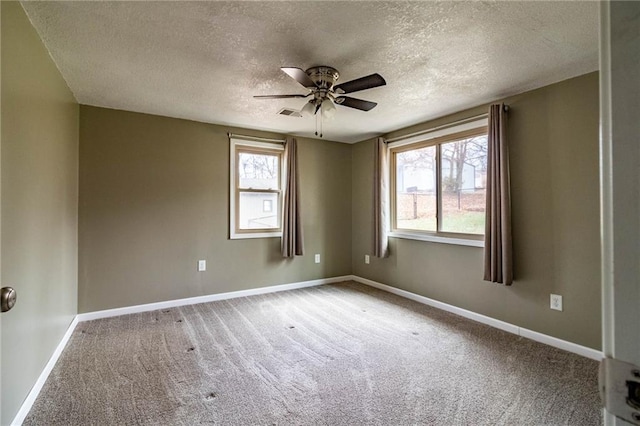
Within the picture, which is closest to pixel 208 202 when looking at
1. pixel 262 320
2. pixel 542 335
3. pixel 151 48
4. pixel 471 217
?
pixel 262 320

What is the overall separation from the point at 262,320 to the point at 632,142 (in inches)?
130

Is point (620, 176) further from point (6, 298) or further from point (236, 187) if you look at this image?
point (236, 187)

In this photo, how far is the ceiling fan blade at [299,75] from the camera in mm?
2008

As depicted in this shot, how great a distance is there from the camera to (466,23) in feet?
6.03

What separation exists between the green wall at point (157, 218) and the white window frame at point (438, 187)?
1.66 metres

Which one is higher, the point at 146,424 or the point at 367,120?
the point at 367,120

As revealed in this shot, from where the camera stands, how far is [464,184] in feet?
11.3

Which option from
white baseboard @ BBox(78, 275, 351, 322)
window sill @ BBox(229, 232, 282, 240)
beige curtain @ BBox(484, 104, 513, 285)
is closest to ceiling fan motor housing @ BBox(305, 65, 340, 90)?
beige curtain @ BBox(484, 104, 513, 285)

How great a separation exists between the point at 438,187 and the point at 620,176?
3.51 metres

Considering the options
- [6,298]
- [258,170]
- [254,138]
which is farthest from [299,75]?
[258,170]

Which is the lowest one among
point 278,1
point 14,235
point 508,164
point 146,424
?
point 146,424

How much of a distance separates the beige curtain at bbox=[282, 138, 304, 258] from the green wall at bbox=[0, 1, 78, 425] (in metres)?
2.37

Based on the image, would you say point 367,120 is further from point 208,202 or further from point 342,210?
point 208,202

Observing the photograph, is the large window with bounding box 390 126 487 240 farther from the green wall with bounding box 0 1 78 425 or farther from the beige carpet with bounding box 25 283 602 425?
the green wall with bounding box 0 1 78 425
